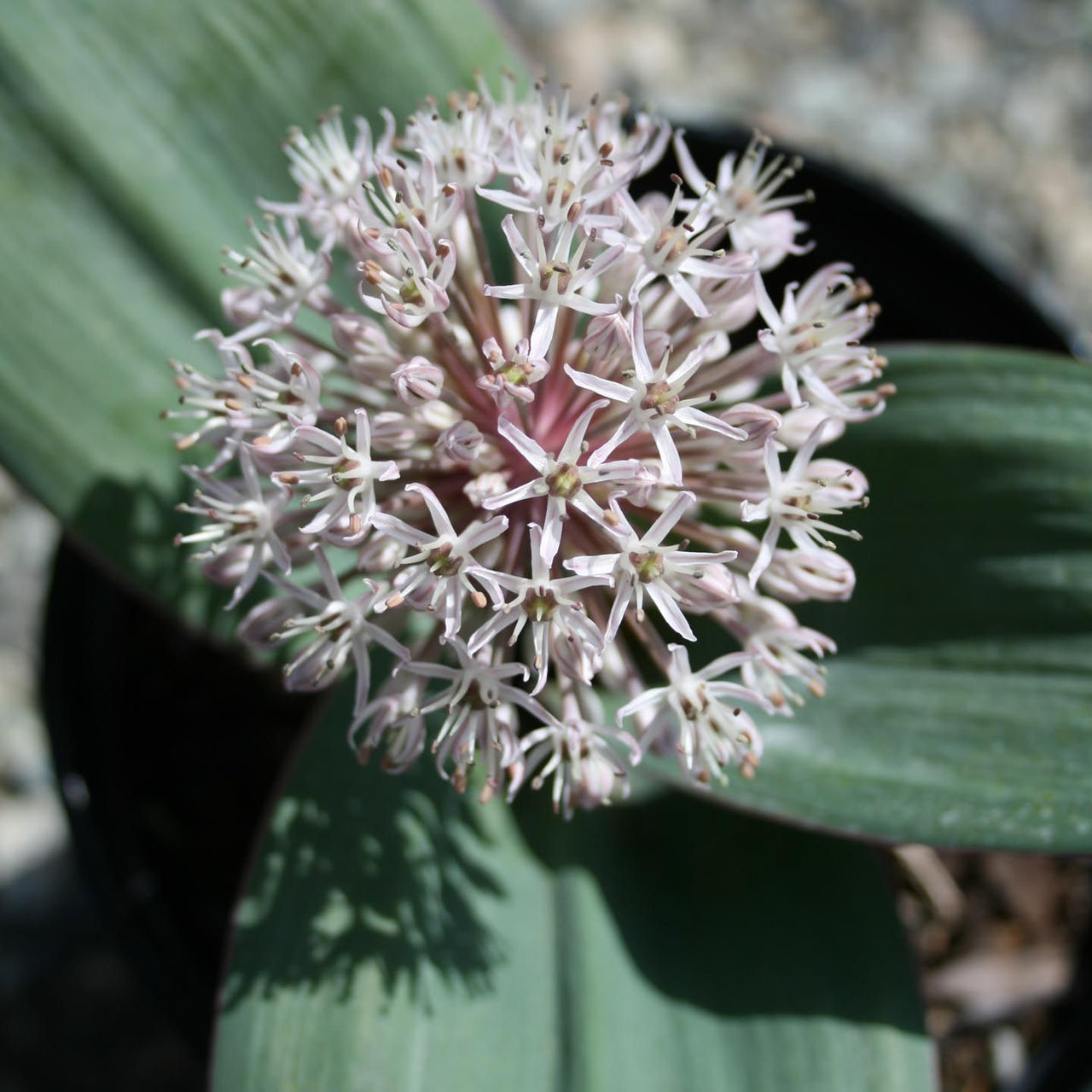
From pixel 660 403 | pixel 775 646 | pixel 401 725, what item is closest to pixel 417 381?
pixel 660 403

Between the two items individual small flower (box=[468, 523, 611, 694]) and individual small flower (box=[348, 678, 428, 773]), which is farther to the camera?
individual small flower (box=[348, 678, 428, 773])

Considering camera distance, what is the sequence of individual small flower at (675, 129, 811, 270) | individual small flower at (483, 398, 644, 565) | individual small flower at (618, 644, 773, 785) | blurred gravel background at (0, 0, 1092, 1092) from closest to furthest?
individual small flower at (483, 398, 644, 565)
individual small flower at (618, 644, 773, 785)
individual small flower at (675, 129, 811, 270)
blurred gravel background at (0, 0, 1092, 1092)

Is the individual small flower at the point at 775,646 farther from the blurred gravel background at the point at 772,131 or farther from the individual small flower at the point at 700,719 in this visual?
the blurred gravel background at the point at 772,131

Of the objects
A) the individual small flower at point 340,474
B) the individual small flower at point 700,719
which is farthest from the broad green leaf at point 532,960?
the individual small flower at point 340,474

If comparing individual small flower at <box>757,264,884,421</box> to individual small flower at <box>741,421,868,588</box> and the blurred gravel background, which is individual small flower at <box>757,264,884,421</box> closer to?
individual small flower at <box>741,421,868,588</box>

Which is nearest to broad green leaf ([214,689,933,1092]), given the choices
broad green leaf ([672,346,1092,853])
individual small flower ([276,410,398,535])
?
broad green leaf ([672,346,1092,853])

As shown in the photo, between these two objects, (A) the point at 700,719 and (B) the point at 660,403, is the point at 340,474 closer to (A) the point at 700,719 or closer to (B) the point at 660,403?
(B) the point at 660,403
